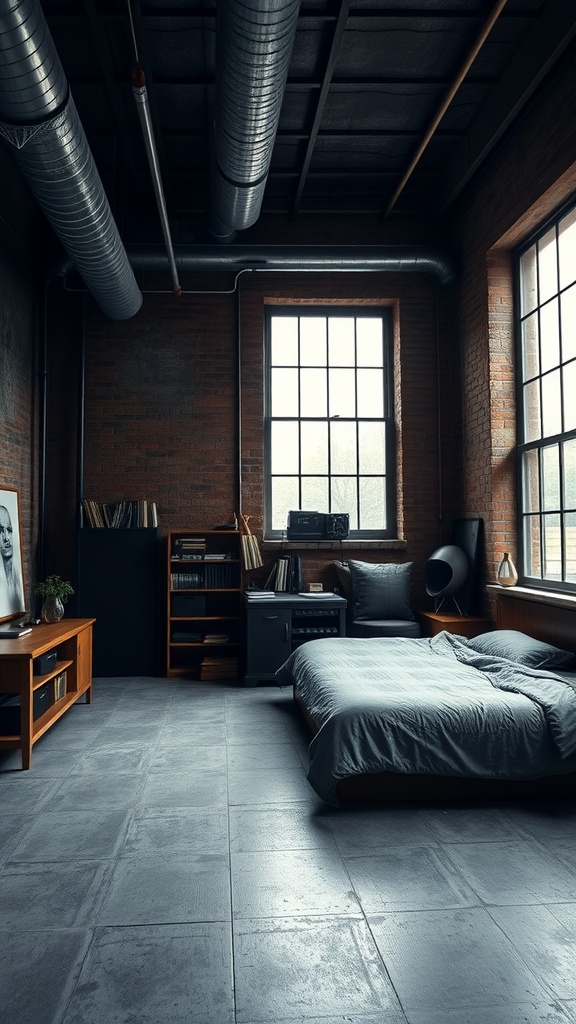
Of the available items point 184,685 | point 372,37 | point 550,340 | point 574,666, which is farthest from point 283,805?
point 372,37

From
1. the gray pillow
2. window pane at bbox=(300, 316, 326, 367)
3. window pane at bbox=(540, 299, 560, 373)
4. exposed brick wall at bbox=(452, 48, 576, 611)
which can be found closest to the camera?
exposed brick wall at bbox=(452, 48, 576, 611)

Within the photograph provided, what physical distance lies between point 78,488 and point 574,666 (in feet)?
16.0

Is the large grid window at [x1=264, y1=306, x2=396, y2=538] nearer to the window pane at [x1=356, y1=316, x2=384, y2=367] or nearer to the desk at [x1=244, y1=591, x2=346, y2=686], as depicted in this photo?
the window pane at [x1=356, y1=316, x2=384, y2=367]

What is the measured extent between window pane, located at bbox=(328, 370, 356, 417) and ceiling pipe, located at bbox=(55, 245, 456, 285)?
111cm

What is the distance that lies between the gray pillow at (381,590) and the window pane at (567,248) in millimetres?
3018

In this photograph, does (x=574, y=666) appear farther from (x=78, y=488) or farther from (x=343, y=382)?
(x=78, y=488)

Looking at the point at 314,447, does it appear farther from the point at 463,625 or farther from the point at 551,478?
the point at 551,478

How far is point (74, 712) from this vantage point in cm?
552

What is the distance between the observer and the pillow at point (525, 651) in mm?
4621

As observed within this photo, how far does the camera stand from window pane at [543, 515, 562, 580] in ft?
18.5

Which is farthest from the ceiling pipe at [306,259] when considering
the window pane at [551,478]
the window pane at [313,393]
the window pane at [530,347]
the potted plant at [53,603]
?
the potted plant at [53,603]

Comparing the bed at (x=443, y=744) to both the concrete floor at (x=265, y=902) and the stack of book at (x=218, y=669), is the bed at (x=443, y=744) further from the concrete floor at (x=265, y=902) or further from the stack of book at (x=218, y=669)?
the stack of book at (x=218, y=669)

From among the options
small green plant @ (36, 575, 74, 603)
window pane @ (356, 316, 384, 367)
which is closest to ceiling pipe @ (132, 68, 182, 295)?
window pane @ (356, 316, 384, 367)

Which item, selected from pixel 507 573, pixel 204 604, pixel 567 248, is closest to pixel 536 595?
pixel 507 573
